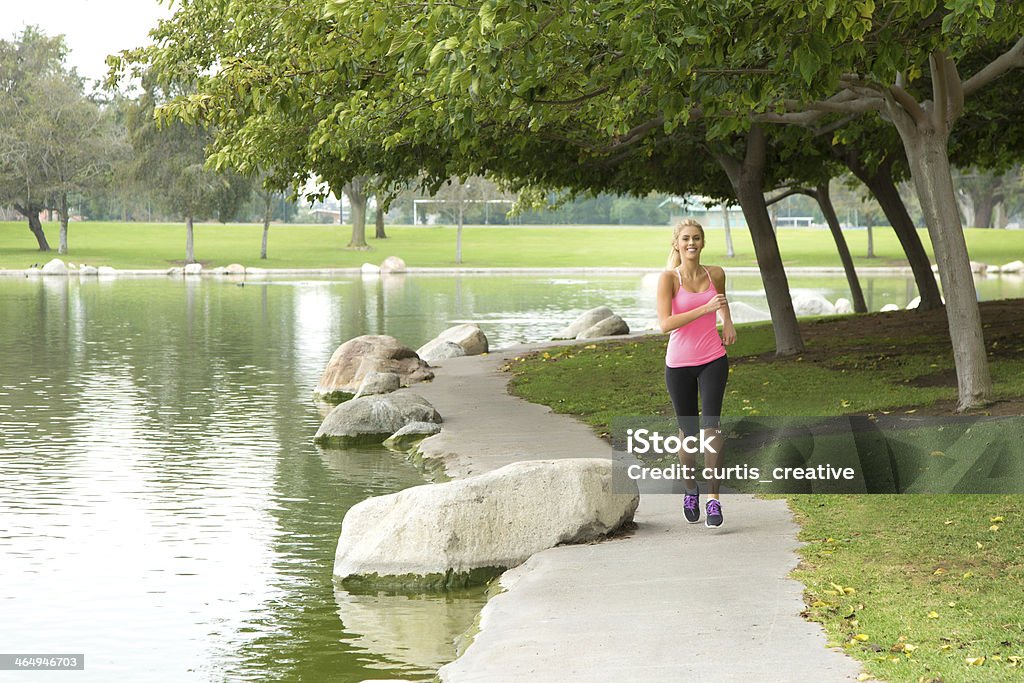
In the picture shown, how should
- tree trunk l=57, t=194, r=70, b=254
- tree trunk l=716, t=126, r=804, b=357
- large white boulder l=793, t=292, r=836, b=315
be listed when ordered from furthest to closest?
tree trunk l=57, t=194, r=70, b=254
large white boulder l=793, t=292, r=836, b=315
tree trunk l=716, t=126, r=804, b=357

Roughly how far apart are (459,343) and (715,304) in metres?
18.1

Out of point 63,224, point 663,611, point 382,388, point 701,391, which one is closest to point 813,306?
point 382,388

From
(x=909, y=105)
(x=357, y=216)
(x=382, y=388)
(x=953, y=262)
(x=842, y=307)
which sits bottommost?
(x=382, y=388)

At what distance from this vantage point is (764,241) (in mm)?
21641

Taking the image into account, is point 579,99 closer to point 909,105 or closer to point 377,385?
point 909,105

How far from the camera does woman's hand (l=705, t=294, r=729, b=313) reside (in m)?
9.05

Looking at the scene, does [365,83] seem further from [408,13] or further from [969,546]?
[969,546]

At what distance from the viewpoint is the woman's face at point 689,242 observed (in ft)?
30.1

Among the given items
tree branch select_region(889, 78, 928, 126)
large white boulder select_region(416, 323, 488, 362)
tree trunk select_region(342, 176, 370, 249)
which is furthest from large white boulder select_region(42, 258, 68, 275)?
tree branch select_region(889, 78, 928, 126)

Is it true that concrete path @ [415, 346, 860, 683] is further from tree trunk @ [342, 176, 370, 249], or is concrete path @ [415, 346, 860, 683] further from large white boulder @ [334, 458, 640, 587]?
tree trunk @ [342, 176, 370, 249]

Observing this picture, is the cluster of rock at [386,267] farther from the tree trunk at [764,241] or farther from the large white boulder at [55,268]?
the tree trunk at [764,241]

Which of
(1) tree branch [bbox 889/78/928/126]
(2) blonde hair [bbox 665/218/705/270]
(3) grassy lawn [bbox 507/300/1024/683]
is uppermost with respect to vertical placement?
(1) tree branch [bbox 889/78/928/126]

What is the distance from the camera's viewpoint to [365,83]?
55.7ft

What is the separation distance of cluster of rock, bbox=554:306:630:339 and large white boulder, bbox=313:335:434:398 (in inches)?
315
